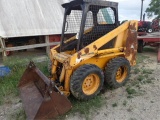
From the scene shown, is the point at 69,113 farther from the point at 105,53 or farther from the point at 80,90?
the point at 105,53

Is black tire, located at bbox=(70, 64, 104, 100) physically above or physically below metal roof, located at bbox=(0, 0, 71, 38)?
below

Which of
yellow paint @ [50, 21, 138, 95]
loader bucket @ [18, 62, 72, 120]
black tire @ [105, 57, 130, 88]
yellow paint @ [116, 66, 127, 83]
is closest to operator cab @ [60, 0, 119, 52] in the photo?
yellow paint @ [50, 21, 138, 95]

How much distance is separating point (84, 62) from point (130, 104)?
1278 mm

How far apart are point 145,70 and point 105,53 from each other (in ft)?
7.25

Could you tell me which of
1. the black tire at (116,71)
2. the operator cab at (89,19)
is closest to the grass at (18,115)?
the operator cab at (89,19)

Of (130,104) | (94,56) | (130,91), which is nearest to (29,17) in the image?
(94,56)

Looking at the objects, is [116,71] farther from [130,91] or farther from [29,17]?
[29,17]

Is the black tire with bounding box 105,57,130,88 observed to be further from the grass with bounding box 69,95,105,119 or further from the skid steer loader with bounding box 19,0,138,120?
the grass with bounding box 69,95,105,119

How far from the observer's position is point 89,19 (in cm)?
387

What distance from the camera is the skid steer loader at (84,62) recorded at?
3.12 meters

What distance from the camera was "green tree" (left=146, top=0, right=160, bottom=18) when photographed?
27.0 metres

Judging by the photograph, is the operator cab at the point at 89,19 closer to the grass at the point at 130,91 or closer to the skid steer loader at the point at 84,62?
the skid steer loader at the point at 84,62

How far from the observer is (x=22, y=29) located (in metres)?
6.55

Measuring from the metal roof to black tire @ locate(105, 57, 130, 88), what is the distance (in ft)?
12.6
